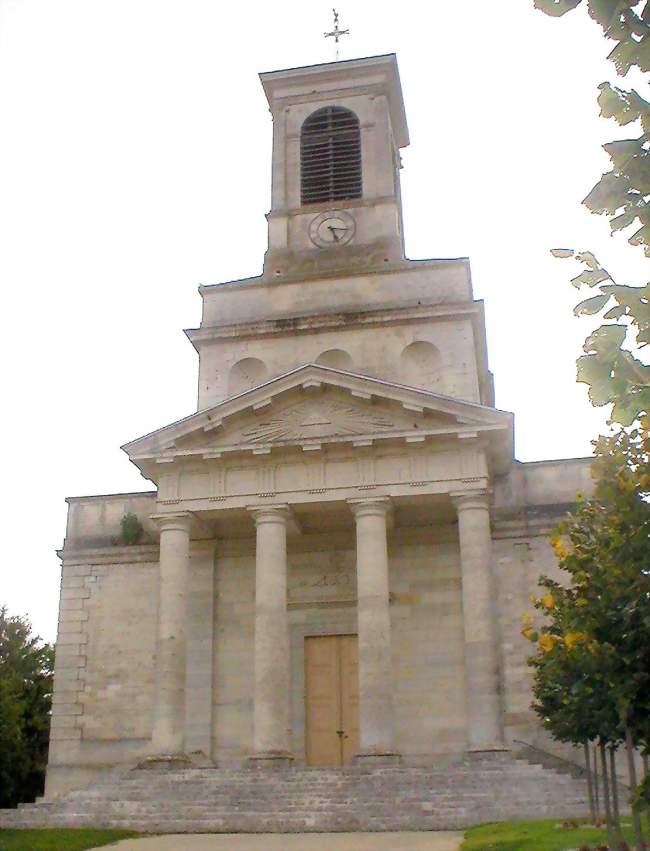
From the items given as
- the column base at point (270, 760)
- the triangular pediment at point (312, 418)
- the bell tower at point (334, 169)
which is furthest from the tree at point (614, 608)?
the bell tower at point (334, 169)

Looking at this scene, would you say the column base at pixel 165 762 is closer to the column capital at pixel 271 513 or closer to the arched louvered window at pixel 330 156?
the column capital at pixel 271 513

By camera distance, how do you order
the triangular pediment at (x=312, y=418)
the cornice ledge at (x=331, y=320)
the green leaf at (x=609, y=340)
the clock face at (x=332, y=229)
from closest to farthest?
the green leaf at (x=609, y=340) → the triangular pediment at (x=312, y=418) → the cornice ledge at (x=331, y=320) → the clock face at (x=332, y=229)

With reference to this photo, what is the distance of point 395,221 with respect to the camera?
3281 cm

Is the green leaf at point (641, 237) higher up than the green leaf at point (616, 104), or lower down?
lower down

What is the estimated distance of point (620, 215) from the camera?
5.82 meters

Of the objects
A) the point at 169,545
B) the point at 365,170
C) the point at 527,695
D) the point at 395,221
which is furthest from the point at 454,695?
the point at 365,170

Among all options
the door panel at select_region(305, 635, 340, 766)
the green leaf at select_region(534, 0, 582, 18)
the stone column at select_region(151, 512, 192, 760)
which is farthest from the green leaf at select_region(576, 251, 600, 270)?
the door panel at select_region(305, 635, 340, 766)

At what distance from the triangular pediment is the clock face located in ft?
25.7

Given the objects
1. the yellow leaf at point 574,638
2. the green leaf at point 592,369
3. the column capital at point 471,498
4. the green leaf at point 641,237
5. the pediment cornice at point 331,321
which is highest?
the pediment cornice at point 331,321

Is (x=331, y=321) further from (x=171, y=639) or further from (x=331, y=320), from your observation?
(x=171, y=639)

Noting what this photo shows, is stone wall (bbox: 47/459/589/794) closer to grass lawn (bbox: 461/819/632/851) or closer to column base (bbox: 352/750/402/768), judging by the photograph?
column base (bbox: 352/750/402/768)

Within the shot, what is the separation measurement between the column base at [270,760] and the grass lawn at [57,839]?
4007 millimetres

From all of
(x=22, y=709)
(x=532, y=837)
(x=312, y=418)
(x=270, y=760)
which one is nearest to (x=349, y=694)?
(x=270, y=760)

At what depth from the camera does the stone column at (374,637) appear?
23484 mm
